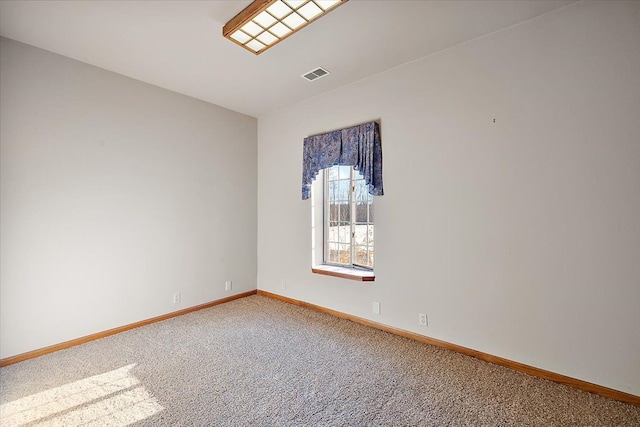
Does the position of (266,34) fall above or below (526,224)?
above

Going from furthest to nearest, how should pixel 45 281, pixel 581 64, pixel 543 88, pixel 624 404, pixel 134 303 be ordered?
pixel 134 303 < pixel 45 281 < pixel 543 88 < pixel 581 64 < pixel 624 404

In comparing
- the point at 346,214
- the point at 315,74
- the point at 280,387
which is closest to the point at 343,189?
the point at 346,214

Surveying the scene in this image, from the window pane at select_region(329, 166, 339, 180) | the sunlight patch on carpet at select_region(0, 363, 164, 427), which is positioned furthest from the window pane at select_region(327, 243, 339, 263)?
the sunlight patch on carpet at select_region(0, 363, 164, 427)

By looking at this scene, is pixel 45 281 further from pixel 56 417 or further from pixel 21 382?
pixel 56 417

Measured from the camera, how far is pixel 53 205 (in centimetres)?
263

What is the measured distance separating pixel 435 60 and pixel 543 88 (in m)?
0.95

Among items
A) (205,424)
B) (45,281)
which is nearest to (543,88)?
(205,424)

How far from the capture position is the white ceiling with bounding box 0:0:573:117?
2078 millimetres

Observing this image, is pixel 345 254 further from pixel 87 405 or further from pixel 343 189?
pixel 87 405

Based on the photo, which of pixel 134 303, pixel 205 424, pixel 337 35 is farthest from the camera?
pixel 134 303

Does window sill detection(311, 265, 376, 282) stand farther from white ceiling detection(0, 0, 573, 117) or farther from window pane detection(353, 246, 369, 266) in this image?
white ceiling detection(0, 0, 573, 117)

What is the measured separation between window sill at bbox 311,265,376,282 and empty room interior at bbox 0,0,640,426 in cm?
6

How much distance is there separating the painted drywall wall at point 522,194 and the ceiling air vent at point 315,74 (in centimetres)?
11

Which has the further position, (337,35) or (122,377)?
(337,35)
